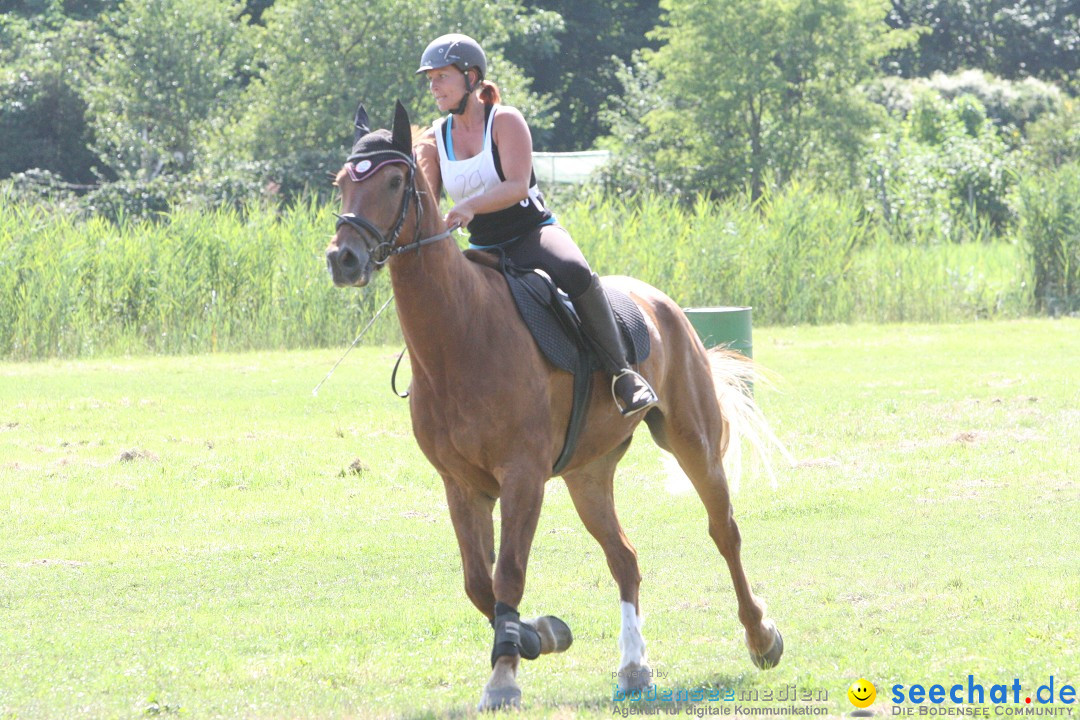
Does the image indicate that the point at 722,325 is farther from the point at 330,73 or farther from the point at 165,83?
the point at 165,83

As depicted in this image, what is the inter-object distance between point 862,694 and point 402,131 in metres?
2.85

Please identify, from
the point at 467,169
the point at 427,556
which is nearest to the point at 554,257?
the point at 467,169

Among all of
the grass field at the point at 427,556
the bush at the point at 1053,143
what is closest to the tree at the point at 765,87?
the bush at the point at 1053,143

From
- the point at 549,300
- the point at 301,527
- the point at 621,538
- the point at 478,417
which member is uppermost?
the point at 549,300

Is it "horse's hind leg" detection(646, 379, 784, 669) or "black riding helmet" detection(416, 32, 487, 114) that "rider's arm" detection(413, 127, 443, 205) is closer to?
"black riding helmet" detection(416, 32, 487, 114)

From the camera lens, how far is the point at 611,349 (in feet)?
20.6

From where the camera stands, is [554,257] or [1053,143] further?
[1053,143]

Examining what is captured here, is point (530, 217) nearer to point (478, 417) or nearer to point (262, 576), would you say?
point (478, 417)

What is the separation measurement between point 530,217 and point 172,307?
15.2 metres

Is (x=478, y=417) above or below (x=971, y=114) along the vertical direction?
below

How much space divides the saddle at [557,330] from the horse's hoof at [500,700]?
109 cm

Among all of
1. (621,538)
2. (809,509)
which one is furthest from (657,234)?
(621,538)

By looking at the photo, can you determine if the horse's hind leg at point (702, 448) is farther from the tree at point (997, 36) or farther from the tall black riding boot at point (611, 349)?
the tree at point (997, 36)

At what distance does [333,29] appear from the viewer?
33.9 meters
